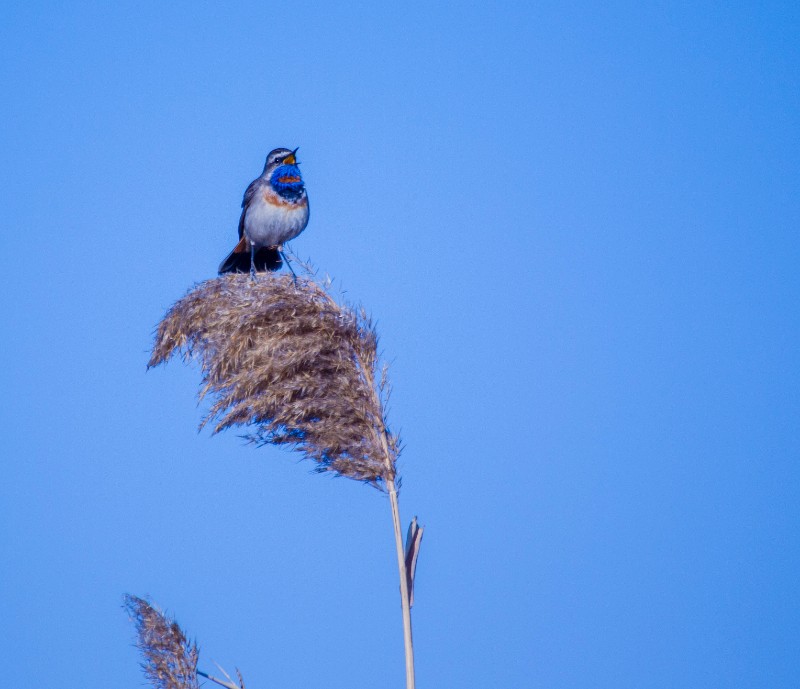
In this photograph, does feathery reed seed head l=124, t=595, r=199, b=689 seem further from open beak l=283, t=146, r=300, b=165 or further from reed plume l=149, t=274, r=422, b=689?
open beak l=283, t=146, r=300, b=165

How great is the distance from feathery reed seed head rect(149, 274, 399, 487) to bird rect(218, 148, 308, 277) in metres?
2.88

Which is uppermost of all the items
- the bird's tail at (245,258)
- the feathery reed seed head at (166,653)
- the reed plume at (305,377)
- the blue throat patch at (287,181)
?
the blue throat patch at (287,181)

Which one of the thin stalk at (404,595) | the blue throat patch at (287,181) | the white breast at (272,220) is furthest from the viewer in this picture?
the blue throat patch at (287,181)

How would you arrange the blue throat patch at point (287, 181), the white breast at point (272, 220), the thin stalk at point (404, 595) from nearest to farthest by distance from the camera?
the thin stalk at point (404, 595)
the white breast at point (272, 220)
the blue throat patch at point (287, 181)

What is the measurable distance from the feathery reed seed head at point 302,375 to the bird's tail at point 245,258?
9.87 feet

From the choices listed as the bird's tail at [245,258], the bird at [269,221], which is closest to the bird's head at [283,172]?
the bird at [269,221]

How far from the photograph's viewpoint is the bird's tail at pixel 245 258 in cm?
634

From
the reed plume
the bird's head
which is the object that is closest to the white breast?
the bird's head

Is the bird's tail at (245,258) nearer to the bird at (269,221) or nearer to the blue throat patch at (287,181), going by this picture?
the bird at (269,221)

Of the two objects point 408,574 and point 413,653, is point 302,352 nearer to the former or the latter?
point 408,574

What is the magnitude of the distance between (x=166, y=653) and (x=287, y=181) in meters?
4.22

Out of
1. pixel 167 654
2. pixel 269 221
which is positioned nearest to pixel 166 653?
pixel 167 654

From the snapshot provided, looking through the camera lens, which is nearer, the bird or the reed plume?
the reed plume

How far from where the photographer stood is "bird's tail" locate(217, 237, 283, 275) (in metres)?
6.34
